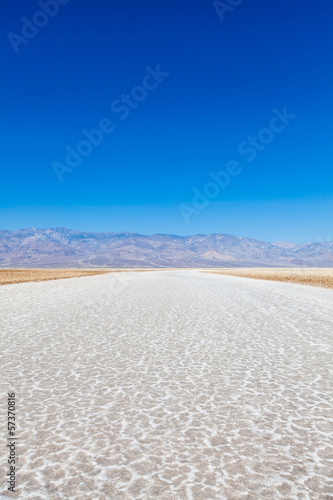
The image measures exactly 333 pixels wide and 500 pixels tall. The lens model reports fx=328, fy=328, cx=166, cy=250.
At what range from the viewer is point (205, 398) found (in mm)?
4934

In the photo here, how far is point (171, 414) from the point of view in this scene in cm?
439

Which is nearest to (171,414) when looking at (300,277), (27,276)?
(300,277)

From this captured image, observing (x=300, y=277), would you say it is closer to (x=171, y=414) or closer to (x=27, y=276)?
(x=27, y=276)

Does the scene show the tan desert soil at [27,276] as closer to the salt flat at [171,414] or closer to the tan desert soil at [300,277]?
the salt flat at [171,414]

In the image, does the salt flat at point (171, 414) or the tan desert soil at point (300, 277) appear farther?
the tan desert soil at point (300, 277)

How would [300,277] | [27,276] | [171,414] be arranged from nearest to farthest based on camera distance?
[171,414] → [300,277] → [27,276]

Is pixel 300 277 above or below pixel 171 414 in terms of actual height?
above

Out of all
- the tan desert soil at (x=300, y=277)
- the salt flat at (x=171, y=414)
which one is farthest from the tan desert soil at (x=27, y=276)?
the tan desert soil at (x=300, y=277)

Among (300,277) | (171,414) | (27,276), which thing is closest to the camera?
(171,414)

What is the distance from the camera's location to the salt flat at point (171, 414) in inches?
122

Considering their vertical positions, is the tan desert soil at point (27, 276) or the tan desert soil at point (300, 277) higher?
the tan desert soil at point (27, 276)

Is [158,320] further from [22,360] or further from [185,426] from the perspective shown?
[185,426]

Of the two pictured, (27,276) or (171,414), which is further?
(27,276)

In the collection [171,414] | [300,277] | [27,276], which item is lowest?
[171,414]
